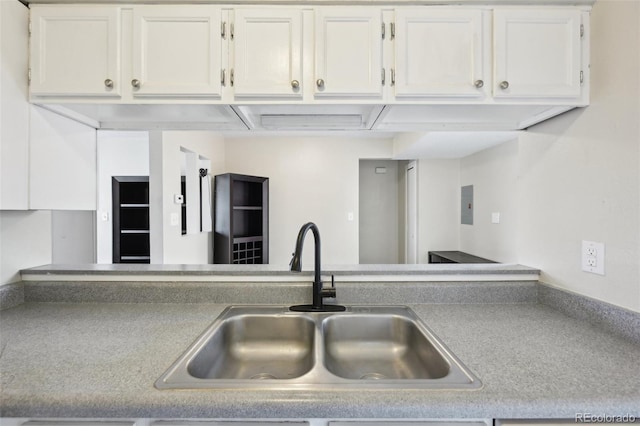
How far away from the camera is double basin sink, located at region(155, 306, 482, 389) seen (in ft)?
3.44

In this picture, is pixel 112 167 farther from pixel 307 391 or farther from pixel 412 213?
pixel 412 213

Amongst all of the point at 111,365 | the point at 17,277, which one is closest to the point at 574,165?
the point at 111,365

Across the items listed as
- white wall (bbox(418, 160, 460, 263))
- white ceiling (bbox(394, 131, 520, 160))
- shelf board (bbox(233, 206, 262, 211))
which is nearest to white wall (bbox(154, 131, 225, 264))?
shelf board (bbox(233, 206, 262, 211))

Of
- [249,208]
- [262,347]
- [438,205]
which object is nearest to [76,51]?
→ [262,347]

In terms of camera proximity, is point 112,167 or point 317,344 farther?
point 112,167

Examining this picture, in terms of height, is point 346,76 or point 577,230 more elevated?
point 346,76

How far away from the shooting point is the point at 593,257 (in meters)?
1.10

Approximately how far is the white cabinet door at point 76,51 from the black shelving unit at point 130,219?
2.80 metres

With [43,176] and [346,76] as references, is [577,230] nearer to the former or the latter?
[346,76]

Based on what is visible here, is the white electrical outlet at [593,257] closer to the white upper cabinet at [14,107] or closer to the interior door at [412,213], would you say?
the white upper cabinet at [14,107]

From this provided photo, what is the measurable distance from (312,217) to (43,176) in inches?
139

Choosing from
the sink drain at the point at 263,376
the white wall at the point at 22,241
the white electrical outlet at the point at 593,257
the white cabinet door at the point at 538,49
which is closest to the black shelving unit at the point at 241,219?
the white wall at the point at 22,241

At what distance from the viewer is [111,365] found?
2.64ft

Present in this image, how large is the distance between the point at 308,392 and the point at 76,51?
4.62ft
